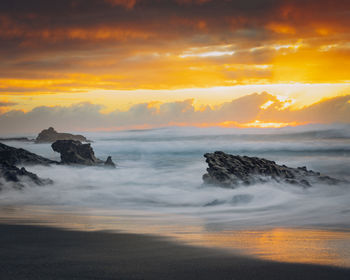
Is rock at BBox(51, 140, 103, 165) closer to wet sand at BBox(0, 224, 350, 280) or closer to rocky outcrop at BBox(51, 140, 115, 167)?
rocky outcrop at BBox(51, 140, 115, 167)

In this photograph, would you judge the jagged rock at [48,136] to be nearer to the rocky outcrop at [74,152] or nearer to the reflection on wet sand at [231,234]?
the rocky outcrop at [74,152]

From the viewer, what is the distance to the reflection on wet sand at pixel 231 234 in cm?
1102

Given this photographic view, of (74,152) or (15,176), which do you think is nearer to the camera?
(15,176)

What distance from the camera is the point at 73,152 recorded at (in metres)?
49.2

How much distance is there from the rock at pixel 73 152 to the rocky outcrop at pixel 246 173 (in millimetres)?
19605

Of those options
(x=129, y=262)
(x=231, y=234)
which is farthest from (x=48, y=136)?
(x=129, y=262)

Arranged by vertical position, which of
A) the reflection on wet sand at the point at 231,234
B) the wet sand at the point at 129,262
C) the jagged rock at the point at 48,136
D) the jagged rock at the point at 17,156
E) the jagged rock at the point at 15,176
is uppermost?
the jagged rock at the point at 48,136

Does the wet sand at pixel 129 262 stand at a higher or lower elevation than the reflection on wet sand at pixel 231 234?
lower

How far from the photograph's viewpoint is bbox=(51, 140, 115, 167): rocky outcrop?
48.3 m

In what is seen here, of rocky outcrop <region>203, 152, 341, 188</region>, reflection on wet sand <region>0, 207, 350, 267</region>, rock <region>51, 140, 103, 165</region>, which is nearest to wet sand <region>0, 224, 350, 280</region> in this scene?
reflection on wet sand <region>0, 207, 350, 267</region>

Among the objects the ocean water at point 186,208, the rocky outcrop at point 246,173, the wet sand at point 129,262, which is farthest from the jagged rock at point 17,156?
the wet sand at point 129,262

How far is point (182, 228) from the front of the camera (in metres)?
16.9

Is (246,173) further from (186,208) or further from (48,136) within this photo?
(48,136)

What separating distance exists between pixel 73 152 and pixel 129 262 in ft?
132
